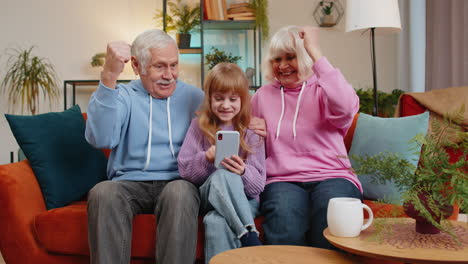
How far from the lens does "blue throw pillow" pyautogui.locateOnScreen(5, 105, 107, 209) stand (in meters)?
1.90

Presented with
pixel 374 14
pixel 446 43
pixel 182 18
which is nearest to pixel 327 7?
pixel 446 43

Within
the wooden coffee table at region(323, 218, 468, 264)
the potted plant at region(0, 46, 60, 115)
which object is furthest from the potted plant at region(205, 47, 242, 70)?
the wooden coffee table at region(323, 218, 468, 264)

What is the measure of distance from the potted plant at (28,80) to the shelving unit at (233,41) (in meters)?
1.13

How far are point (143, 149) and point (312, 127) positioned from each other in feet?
2.24

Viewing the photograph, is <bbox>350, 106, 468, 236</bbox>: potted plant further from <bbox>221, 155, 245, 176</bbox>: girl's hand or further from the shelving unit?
the shelving unit

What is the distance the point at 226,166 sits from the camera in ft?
5.65

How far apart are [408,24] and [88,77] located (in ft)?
9.69

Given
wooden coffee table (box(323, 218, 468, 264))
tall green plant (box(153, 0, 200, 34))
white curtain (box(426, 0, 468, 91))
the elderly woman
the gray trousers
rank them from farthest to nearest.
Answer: tall green plant (box(153, 0, 200, 34)), white curtain (box(426, 0, 468, 91)), the elderly woman, the gray trousers, wooden coffee table (box(323, 218, 468, 264))

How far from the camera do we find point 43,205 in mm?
1893

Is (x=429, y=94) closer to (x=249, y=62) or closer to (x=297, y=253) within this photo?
(x=297, y=253)

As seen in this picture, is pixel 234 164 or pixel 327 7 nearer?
pixel 234 164

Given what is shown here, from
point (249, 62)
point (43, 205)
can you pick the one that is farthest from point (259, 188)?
point (249, 62)

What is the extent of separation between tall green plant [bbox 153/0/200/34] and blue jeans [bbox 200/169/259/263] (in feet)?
9.29

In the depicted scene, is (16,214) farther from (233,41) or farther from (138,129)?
(233,41)
